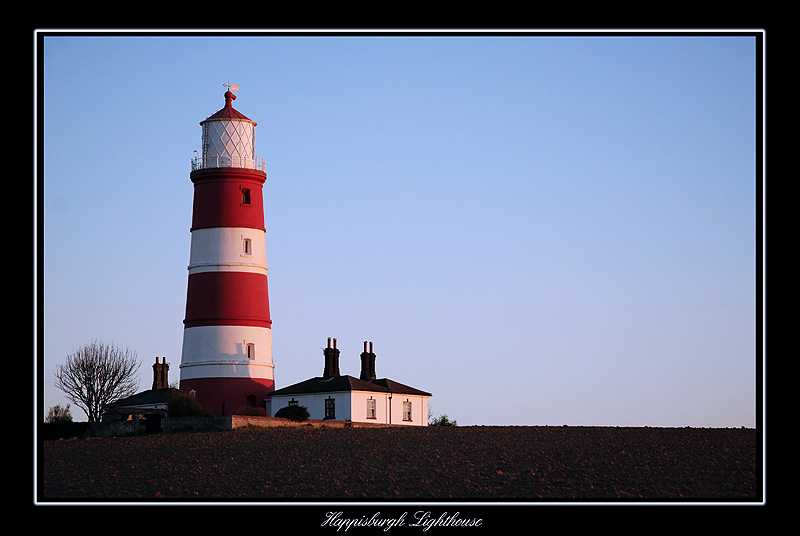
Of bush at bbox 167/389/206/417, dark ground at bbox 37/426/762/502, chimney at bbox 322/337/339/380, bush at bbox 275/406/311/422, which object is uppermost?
chimney at bbox 322/337/339/380

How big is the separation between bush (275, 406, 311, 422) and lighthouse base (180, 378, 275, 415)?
58.2 inches

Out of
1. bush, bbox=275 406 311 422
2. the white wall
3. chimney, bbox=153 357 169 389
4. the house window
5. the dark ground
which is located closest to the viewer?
the dark ground

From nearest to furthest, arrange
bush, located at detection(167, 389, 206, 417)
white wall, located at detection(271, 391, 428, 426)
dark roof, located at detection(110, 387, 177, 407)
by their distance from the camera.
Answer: bush, located at detection(167, 389, 206, 417) < white wall, located at detection(271, 391, 428, 426) < dark roof, located at detection(110, 387, 177, 407)

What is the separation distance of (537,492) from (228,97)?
94.9 feet

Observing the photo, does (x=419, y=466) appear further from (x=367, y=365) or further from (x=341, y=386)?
(x=367, y=365)

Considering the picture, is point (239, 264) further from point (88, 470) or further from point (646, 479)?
point (646, 479)

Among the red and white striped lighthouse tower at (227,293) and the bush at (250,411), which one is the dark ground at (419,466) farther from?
the red and white striped lighthouse tower at (227,293)

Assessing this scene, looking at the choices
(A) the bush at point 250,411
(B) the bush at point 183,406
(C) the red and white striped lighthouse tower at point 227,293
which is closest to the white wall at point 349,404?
(C) the red and white striped lighthouse tower at point 227,293

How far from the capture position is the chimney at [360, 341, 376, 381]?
49.7 m

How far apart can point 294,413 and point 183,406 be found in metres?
5.06

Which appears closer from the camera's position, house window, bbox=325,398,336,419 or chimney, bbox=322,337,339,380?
house window, bbox=325,398,336,419

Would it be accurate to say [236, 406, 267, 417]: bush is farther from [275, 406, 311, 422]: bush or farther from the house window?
the house window

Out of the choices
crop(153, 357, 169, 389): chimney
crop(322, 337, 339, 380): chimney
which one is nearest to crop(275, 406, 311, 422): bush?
crop(322, 337, 339, 380): chimney

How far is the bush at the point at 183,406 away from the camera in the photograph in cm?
4159
